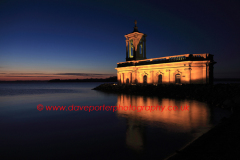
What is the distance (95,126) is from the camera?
10.0 m

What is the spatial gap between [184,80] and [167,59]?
5318 mm

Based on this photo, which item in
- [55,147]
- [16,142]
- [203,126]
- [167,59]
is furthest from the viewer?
[167,59]

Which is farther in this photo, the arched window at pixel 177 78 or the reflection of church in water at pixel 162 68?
the arched window at pixel 177 78

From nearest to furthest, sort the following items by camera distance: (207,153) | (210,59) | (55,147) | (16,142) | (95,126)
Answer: (207,153), (55,147), (16,142), (95,126), (210,59)

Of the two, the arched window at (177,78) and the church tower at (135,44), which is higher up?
the church tower at (135,44)

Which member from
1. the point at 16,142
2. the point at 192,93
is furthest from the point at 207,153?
the point at 192,93

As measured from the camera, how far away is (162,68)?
30719 mm

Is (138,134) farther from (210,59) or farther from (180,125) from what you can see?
(210,59)

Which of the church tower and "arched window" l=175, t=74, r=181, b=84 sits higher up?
the church tower

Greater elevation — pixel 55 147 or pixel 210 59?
pixel 210 59

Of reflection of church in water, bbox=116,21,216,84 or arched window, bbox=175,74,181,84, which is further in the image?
arched window, bbox=175,74,181,84

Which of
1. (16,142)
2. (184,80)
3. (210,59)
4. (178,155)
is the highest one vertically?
(210,59)

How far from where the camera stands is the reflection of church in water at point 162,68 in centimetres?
2655

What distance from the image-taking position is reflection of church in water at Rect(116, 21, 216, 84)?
2655 centimetres
